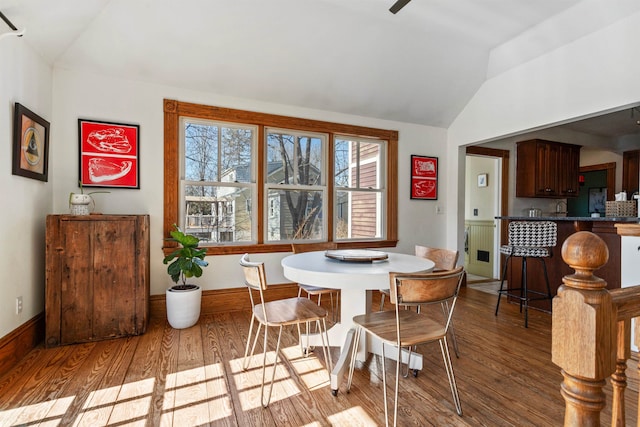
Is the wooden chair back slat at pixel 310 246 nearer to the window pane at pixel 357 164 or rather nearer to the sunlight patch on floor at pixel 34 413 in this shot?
Result: the window pane at pixel 357 164

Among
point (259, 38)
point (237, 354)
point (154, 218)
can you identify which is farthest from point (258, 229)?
point (259, 38)

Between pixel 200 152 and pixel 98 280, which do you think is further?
pixel 200 152

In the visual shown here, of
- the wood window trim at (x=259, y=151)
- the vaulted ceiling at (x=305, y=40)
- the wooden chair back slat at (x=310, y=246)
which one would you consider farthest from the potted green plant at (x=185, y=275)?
the vaulted ceiling at (x=305, y=40)

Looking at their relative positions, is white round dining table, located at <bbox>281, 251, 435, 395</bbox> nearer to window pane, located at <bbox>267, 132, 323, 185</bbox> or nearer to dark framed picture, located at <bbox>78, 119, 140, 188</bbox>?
window pane, located at <bbox>267, 132, 323, 185</bbox>

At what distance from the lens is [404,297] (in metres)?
1.63

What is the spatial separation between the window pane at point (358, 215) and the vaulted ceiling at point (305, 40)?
1135 mm

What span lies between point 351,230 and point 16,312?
331cm

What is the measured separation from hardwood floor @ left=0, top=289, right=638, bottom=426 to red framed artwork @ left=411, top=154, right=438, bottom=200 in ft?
7.59

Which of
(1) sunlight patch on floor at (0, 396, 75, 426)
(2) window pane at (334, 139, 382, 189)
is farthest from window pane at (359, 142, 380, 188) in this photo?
(1) sunlight patch on floor at (0, 396, 75, 426)

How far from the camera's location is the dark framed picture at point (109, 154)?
304cm

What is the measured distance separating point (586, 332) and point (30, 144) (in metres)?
3.40

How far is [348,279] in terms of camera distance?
181 cm

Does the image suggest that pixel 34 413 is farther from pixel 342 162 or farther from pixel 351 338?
pixel 342 162

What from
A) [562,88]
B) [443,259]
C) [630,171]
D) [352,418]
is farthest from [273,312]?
[630,171]
